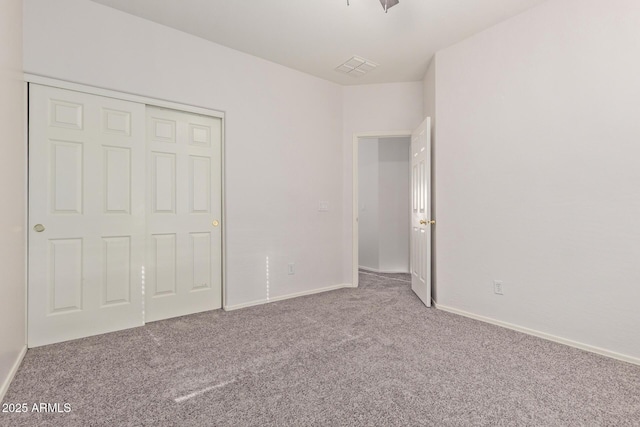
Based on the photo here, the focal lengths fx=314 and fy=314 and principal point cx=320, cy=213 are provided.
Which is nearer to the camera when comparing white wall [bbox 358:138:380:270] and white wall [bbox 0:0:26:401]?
white wall [bbox 0:0:26:401]

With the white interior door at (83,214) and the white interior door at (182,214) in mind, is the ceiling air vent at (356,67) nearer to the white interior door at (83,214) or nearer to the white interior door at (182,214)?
the white interior door at (182,214)

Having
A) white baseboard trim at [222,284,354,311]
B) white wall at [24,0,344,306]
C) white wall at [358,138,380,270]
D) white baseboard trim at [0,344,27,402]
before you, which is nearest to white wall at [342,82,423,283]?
white wall at [24,0,344,306]

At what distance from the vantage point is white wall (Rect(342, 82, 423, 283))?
4.16m

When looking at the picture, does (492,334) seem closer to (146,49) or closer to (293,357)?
(293,357)

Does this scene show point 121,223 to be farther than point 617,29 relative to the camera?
Yes

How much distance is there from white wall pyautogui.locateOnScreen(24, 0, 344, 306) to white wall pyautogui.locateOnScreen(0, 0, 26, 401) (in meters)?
0.36

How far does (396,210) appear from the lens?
552cm

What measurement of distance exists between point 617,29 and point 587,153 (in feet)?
2.87

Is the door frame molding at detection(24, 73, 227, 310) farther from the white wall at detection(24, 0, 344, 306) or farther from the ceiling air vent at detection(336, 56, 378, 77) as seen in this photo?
the ceiling air vent at detection(336, 56, 378, 77)

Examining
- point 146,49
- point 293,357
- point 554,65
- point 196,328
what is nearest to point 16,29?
point 146,49

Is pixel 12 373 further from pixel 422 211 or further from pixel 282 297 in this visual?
pixel 422 211

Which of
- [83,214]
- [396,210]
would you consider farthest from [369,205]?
[83,214]

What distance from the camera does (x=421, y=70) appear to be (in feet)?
12.6

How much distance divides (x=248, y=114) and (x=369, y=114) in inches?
66.2
